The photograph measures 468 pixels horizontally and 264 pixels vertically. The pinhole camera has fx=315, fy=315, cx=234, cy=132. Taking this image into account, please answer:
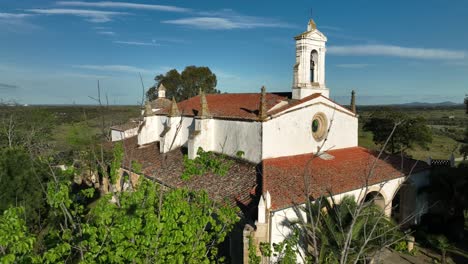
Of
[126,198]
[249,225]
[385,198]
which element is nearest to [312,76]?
[385,198]

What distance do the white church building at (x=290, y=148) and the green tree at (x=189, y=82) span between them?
33348 millimetres

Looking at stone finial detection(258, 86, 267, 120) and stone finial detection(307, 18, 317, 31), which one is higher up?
stone finial detection(307, 18, 317, 31)

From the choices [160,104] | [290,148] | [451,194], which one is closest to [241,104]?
[290,148]

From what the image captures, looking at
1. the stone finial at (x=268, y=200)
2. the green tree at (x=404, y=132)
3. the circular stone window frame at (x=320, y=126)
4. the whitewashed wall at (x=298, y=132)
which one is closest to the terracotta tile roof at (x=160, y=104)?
the circular stone window frame at (x=320, y=126)

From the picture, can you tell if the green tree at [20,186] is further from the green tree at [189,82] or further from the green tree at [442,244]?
the green tree at [189,82]

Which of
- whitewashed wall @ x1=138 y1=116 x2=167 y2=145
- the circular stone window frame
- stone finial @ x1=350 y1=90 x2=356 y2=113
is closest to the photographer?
the circular stone window frame

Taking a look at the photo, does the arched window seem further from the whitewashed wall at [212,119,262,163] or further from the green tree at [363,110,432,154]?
the green tree at [363,110,432,154]

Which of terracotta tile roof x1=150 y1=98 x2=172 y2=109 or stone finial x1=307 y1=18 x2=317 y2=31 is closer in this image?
stone finial x1=307 y1=18 x2=317 y2=31

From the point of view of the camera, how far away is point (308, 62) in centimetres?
2002

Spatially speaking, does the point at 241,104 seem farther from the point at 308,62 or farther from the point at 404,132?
the point at 404,132

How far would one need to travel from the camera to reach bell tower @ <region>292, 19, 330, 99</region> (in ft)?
64.7

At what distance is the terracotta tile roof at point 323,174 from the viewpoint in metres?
13.9

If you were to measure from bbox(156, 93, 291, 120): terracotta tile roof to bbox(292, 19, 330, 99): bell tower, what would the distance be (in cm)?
135

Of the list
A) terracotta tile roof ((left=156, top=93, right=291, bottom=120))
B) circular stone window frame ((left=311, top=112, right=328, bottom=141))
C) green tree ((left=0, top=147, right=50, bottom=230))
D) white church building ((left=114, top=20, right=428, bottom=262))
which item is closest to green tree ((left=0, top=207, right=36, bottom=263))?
white church building ((left=114, top=20, right=428, bottom=262))
